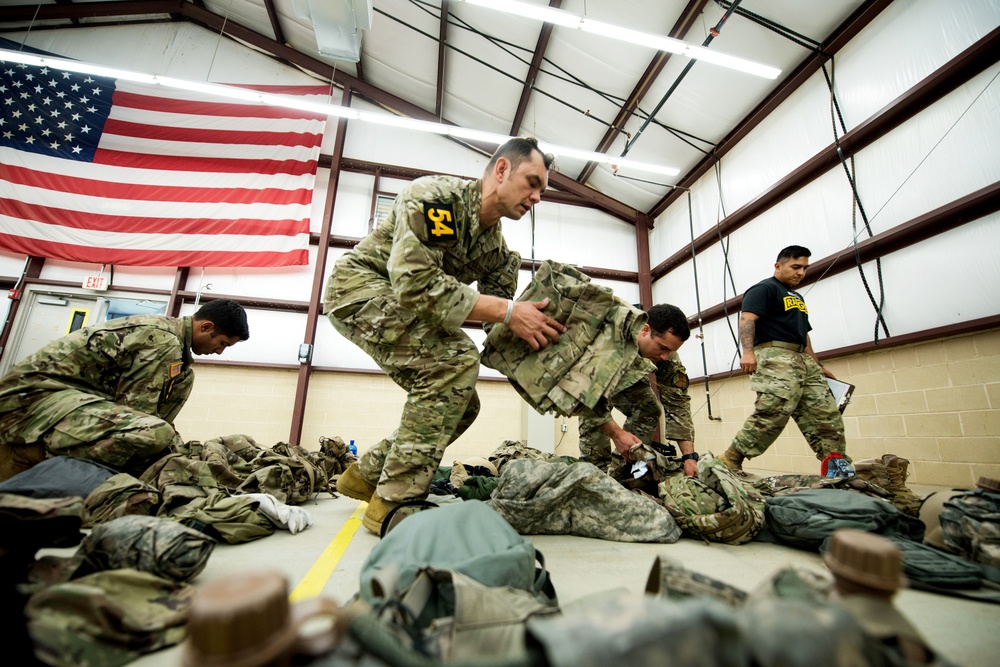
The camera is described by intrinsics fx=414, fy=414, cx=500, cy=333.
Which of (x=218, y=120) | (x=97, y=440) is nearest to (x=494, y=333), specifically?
(x=97, y=440)

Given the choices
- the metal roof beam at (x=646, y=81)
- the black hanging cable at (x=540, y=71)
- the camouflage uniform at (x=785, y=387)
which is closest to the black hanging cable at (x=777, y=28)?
the metal roof beam at (x=646, y=81)

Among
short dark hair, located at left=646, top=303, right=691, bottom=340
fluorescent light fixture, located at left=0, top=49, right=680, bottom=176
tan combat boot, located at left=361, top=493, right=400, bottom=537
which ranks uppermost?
fluorescent light fixture, located at left=0, top=49, right=680, bottom=176

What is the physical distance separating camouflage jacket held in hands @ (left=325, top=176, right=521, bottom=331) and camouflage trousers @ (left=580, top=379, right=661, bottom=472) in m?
1.10

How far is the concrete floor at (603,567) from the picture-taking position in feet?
2.78

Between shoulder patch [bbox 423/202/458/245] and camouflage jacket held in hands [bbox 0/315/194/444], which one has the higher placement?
shoulder patch [bbox 423/202/458/245]

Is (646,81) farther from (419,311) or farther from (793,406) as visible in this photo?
(419,311)

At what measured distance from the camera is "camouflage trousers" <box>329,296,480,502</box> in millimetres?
1645

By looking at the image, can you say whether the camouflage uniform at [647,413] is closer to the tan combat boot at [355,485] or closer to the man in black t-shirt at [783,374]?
the man in black t-shirt at [783,374]

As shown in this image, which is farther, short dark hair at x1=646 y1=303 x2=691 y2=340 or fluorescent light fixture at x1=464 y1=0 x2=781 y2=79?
fluorescent light fixture at x1=464 y1=0 x2=781 y2=79

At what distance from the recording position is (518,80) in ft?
19.3

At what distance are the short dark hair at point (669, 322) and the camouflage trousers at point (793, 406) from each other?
0.98m

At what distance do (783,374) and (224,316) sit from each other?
376 cm

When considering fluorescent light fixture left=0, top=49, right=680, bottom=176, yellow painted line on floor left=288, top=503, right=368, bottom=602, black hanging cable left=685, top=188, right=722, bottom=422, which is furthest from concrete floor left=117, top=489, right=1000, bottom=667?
black hanging cable left=685, top=188, right=722, bottom=422

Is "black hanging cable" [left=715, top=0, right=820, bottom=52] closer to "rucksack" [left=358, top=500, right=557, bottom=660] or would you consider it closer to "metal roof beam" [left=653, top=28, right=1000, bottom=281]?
"metal roof beam" [left=653, top=28, right=1000, bottom=281]
